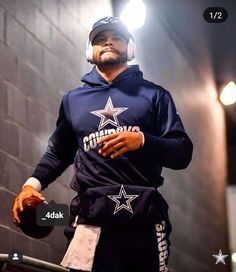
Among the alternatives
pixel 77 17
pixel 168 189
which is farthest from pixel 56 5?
pixel 168 189

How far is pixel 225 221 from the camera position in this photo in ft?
7.39

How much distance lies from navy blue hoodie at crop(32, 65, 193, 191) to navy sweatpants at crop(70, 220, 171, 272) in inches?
3.9

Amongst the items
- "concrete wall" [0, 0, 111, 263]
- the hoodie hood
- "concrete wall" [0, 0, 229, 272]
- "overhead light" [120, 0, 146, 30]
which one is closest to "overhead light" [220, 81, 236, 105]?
"concrete wall" [0, 0, 229, 272]

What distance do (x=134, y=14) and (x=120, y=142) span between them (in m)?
0.96

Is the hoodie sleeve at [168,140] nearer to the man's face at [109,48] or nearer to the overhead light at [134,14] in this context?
the man's face at [109,48]

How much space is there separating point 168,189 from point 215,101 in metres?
0.47

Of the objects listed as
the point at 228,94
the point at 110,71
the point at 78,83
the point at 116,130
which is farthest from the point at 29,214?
the point at 228,94

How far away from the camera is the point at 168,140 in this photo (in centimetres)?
143

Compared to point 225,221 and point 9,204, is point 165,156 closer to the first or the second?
point 9,204

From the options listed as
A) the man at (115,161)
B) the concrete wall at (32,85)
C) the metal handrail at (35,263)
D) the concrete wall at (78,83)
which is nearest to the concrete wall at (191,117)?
the concrete wall at (78,83)

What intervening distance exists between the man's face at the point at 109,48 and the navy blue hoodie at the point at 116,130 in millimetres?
30

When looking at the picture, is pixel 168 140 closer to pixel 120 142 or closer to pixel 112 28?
pixel 120 142

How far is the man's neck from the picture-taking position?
1.52 meters

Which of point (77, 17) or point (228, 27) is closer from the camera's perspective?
point (228, 27)
